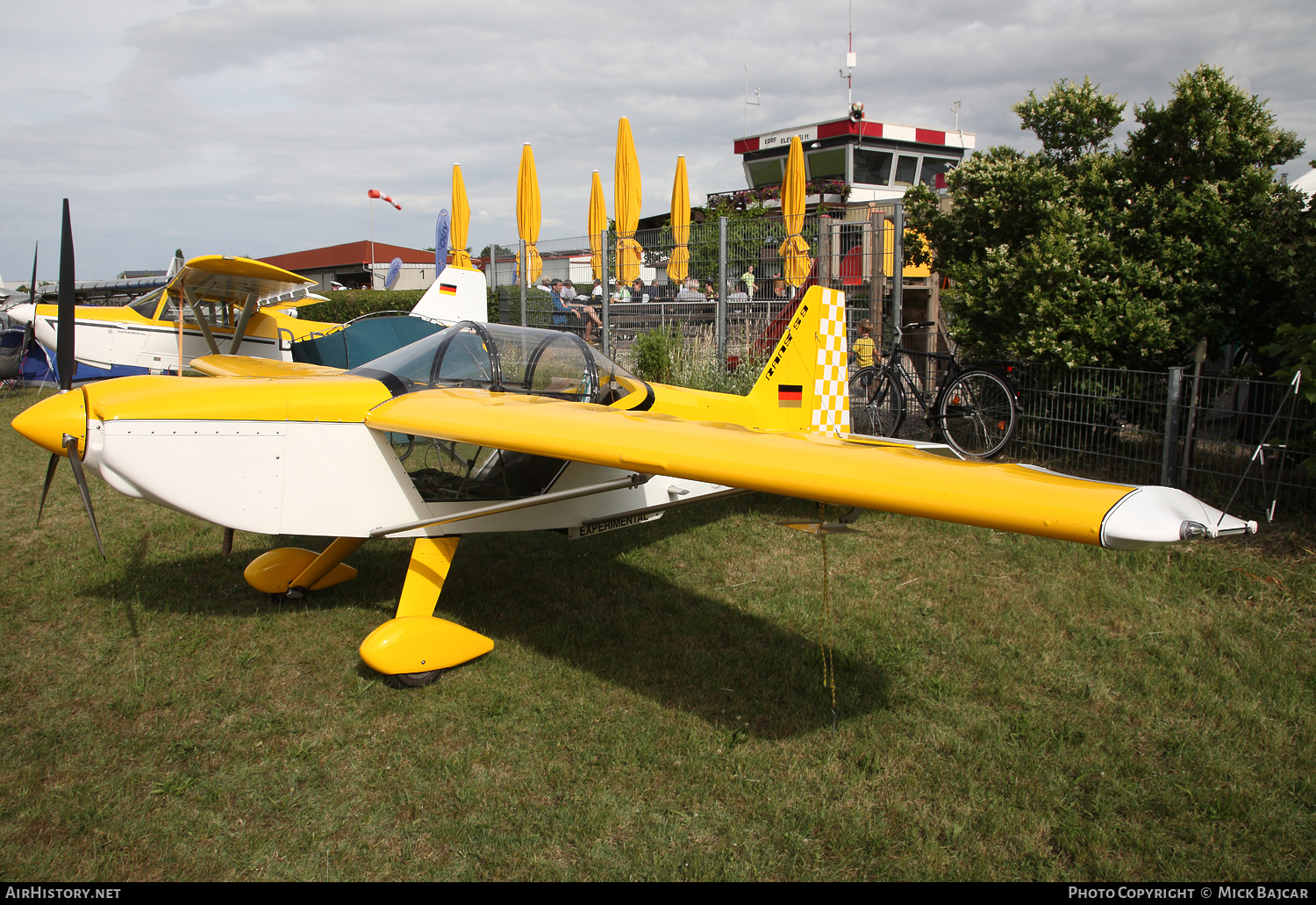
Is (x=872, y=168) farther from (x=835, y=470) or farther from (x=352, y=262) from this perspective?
(x=352, y=262)

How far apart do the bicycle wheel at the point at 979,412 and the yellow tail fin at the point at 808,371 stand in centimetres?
229

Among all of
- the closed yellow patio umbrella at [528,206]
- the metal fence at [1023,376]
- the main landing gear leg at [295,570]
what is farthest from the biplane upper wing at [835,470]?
the closed yellow patio umbrella at [528,206]

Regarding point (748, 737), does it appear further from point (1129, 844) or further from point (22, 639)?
point (22, 639)

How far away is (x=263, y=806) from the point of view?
295 cm

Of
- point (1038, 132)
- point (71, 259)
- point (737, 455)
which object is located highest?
point (1038, 132)

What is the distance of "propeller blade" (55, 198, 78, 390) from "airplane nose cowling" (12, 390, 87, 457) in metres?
0.77

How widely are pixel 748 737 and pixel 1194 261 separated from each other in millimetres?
5898

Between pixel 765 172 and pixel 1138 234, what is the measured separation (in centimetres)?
2281

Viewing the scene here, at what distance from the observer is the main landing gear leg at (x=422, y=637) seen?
3.75m

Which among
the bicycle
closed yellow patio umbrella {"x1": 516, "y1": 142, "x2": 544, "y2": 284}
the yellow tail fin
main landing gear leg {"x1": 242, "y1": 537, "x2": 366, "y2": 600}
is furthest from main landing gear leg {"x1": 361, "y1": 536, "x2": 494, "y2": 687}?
closed yellow patio umbrella {"x1": 516, "y1": 142, "x2": 544, "y2": 284}

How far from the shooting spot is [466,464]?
443 cm

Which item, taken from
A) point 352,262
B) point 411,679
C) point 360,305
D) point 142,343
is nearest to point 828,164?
point 360,305

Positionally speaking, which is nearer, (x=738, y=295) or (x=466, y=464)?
(x=466, y=464)

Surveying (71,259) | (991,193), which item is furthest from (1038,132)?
(71,259)
